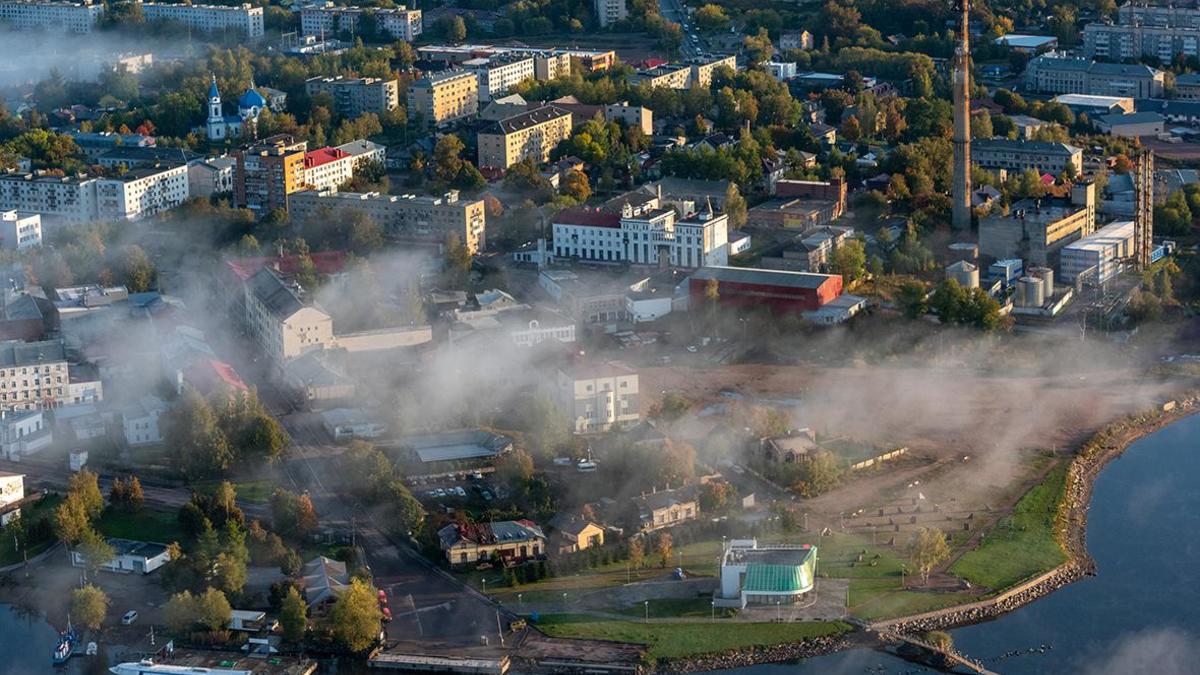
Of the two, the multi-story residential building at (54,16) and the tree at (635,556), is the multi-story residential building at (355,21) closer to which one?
the multi-story residential building at (54,16)

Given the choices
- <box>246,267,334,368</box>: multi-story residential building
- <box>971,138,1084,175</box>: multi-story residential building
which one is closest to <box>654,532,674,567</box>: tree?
<box>246,267,334,368</box>: multi-story residential building

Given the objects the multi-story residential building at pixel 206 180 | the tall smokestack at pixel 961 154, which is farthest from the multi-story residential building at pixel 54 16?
the tall smokestack at pixel 961 154

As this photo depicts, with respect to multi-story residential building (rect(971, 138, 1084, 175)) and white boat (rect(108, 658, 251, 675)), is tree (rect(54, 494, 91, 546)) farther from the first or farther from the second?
multi-story residential building (rect(971, 138, 1084, 175))

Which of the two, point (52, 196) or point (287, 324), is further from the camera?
point (52, 196)

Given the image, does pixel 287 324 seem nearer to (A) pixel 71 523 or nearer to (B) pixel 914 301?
(A) pixel 71 523

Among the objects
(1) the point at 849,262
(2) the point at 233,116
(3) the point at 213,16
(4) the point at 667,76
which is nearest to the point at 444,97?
(2) the point at 233,116

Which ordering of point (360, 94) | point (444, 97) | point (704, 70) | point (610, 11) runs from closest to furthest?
point (444, 97) < point (360, 94) < point (704, 70) < point (610, 11)

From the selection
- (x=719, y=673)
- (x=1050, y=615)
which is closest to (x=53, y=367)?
(x=719, y=673)
